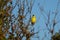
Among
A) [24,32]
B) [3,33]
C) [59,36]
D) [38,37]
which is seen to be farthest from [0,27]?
A: [59,36]

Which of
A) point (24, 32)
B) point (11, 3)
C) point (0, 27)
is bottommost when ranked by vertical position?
point (24, 32)

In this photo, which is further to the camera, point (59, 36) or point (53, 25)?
point (59, 36)

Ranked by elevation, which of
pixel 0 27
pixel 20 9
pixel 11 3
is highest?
pixel 11 3

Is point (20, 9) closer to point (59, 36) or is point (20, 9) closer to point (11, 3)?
point (11, 3)

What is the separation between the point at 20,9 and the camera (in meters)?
3.12

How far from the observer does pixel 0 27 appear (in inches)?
122

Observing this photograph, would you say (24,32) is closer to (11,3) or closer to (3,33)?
(3,33)

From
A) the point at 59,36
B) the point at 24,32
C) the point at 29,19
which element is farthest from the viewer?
the point at 59,36

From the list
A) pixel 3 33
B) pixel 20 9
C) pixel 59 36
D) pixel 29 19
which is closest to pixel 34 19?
pixel 29 19

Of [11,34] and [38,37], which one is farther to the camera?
[38,37]

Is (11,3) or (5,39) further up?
(11,3)

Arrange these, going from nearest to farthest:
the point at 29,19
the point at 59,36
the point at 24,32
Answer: the point at 24,32 < the point at 29,19 < the point at 59,36

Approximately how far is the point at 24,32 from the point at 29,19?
30 cm

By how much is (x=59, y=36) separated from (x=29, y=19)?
1748 mm
